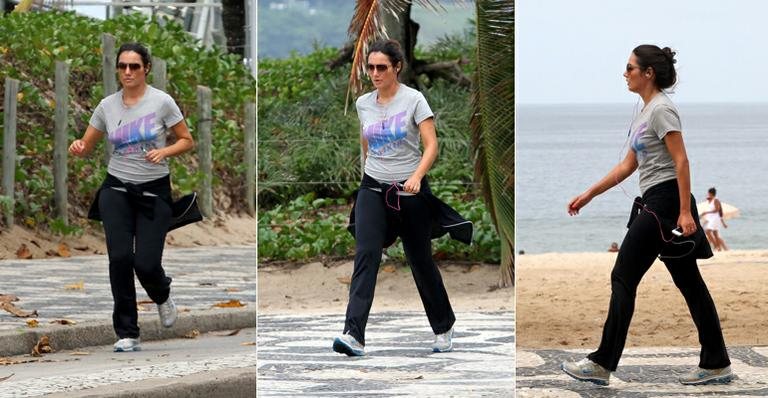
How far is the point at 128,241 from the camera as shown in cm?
785

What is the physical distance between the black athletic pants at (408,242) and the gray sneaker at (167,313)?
1700 mm

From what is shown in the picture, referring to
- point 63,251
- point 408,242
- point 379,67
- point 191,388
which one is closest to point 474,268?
point 408,242

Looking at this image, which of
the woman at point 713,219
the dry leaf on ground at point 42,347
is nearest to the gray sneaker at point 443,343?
the dry leaf on ground at point 42,347

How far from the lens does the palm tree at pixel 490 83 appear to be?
6.79 metres

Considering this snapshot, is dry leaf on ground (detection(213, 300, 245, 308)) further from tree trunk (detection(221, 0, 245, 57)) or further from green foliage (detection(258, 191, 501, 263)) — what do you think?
tree trunk (detection(221, 0, 245, 57))

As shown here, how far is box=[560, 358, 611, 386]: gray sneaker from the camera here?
22.5 ft

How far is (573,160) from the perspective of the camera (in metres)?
45.4

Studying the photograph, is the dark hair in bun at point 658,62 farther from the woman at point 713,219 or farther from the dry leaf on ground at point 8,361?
the woman at point 713,219

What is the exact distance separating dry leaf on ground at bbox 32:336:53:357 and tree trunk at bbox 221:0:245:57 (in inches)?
254

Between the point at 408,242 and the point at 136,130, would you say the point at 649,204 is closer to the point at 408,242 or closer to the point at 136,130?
the point at 408,242

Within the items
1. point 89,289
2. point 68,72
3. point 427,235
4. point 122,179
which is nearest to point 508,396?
point 427,235

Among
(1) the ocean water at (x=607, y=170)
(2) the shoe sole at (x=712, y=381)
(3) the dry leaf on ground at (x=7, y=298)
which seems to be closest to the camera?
(2) the shoe sole at (x=712, y=381)

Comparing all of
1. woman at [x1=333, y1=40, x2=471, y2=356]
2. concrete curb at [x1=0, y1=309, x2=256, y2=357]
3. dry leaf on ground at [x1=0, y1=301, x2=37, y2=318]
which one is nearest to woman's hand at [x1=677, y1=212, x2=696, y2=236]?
woman at [x1=333, y1=40, x2=471, y2=356]

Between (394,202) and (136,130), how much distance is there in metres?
1.53
